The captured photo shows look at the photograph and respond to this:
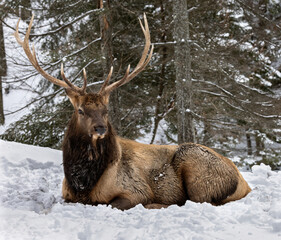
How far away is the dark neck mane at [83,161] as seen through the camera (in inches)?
183

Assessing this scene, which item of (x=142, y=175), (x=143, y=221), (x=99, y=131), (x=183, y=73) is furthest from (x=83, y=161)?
(x=183, y=73)

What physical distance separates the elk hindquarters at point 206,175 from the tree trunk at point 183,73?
132 inches

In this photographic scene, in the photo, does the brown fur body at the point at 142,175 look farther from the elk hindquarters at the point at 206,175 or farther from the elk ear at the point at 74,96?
the elk ear at the point at 74,96

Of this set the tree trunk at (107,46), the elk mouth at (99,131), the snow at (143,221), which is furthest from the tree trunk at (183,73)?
the elk mouth at (99,131)

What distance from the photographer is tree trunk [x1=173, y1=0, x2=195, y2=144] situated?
8562 millimetres

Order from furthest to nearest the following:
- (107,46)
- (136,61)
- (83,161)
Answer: (136,61), (107,46), (83,161)

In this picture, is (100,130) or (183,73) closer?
(100,130)

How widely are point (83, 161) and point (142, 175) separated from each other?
38.7 inches

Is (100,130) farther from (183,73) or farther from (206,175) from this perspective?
(183,73)

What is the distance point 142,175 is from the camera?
16.8 feet

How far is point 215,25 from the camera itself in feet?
35.1

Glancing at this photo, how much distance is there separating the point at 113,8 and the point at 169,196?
19.7 feet

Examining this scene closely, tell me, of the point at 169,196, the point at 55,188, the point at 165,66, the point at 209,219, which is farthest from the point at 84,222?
the point at 165,66

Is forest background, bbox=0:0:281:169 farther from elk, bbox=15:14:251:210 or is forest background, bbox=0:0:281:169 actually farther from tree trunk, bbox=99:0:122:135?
elk, bbox=15:14:251:210
